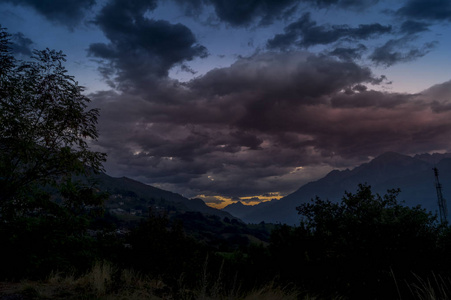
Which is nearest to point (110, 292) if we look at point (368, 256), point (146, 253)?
point (146, 253)

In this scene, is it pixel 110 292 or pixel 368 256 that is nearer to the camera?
pixel 110 292

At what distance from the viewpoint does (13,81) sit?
10766mm

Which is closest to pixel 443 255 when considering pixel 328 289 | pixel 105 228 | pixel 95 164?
pixel 328 289

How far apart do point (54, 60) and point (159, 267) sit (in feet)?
30.9

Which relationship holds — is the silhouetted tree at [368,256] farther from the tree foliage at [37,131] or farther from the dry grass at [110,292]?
the tree foliage at [37,131]

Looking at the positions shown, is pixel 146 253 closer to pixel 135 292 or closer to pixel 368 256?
pixel 135 292

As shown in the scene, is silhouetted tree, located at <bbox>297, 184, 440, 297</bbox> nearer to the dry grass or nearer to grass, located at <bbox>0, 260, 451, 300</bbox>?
grass, located at <bbox>0, 260, 451, 300</bbox>

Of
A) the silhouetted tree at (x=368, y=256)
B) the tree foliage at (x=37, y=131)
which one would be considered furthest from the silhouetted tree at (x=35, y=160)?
the silhouetted tree at (x=368, y=256)

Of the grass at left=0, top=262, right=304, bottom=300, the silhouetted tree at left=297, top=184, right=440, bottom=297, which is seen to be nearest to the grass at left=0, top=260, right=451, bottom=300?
the grass at left=0, top=262, right=304, bottom=300

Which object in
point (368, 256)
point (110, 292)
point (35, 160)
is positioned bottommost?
point (368, 256)

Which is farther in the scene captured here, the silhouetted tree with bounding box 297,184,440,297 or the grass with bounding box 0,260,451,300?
the silhouetted tree with bounding box 297,184,440,297

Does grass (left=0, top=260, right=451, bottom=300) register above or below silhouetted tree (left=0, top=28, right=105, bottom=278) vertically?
below

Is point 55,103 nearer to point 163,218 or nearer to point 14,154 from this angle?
point 14,154

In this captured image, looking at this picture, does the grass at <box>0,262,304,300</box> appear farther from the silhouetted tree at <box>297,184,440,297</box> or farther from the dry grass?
the silhouetted tree at <box>297,184,440,297</box>
